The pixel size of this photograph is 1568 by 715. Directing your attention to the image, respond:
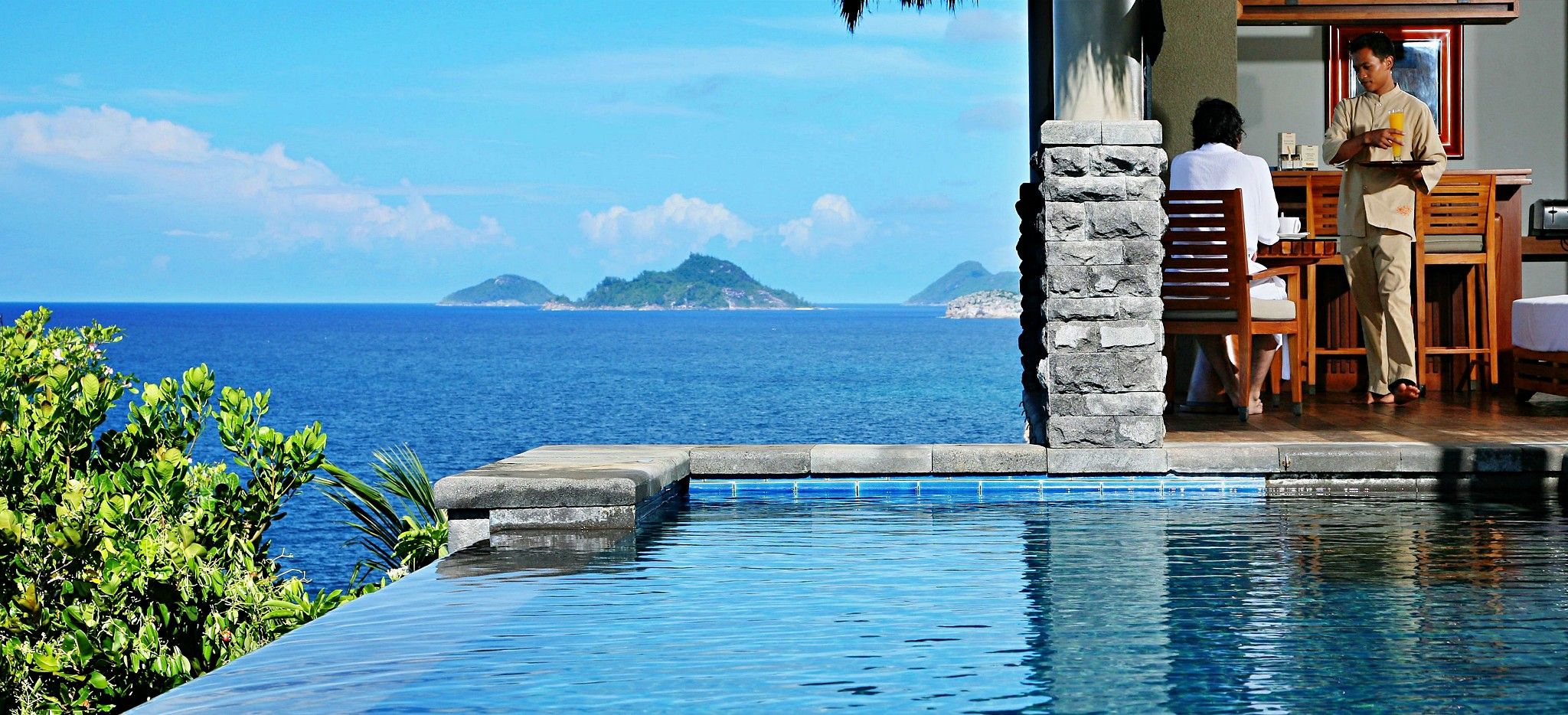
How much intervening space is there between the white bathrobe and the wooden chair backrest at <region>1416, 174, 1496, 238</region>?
5.00 feet

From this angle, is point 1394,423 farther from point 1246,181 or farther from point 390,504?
point 390,504

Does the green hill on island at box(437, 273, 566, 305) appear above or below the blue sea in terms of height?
above

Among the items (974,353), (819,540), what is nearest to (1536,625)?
(819,540)

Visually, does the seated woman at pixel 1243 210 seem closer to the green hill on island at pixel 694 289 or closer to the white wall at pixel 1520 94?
the white wall at pixel 1520 94

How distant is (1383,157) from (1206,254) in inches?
47.1

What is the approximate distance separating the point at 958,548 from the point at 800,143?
7416cm

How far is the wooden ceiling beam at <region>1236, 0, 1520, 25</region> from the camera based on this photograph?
8203 mm

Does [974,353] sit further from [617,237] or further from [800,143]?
[617,237]

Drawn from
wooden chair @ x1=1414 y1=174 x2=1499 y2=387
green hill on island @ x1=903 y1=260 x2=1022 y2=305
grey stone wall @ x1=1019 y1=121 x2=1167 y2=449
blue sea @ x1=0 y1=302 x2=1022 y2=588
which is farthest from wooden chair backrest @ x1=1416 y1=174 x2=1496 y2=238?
green hill on island @ x1=903 y1=260 x2=1022 y2=305

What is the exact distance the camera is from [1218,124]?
649cm

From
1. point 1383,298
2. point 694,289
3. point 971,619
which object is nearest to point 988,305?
point 694,289

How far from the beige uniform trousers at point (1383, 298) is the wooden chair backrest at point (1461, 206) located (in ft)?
2.45

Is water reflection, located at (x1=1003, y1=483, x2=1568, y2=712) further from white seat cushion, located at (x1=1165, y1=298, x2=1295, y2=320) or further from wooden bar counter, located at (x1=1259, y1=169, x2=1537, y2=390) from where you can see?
wooden bar counter, located at (x1=1259, y1=169, x2=1537, y2=390)

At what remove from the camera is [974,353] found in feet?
244
